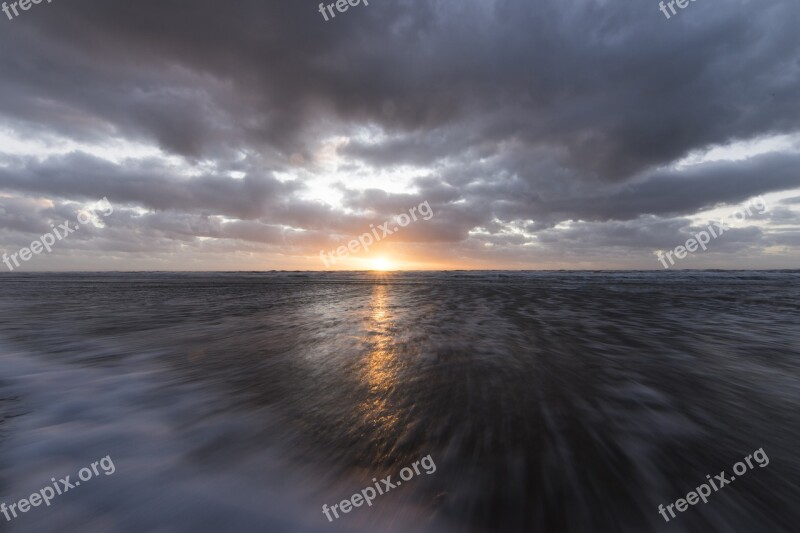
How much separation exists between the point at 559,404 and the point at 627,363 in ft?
9.65

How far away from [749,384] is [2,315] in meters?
21.8

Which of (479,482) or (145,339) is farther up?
(145,339)

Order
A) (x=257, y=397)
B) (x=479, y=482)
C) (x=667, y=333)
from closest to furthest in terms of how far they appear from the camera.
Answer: (x=479, y=482) < (x=257, y=397) < (x=667, y=333)

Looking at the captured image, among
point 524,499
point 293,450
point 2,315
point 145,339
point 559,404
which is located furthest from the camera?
point 2,315

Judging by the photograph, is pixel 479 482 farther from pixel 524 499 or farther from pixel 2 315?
pixel 2 315

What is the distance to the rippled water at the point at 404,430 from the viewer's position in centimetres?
251

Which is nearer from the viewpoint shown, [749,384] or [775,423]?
[775,423]

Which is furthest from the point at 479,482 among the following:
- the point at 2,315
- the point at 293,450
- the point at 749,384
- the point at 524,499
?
the point at 2,315

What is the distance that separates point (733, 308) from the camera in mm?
13961

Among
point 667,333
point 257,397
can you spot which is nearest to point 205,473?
point 257,397

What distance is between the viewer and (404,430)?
3.59m

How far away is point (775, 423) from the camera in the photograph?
150 inches

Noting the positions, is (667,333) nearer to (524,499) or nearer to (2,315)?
(524,499)

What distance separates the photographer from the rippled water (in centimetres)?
251
